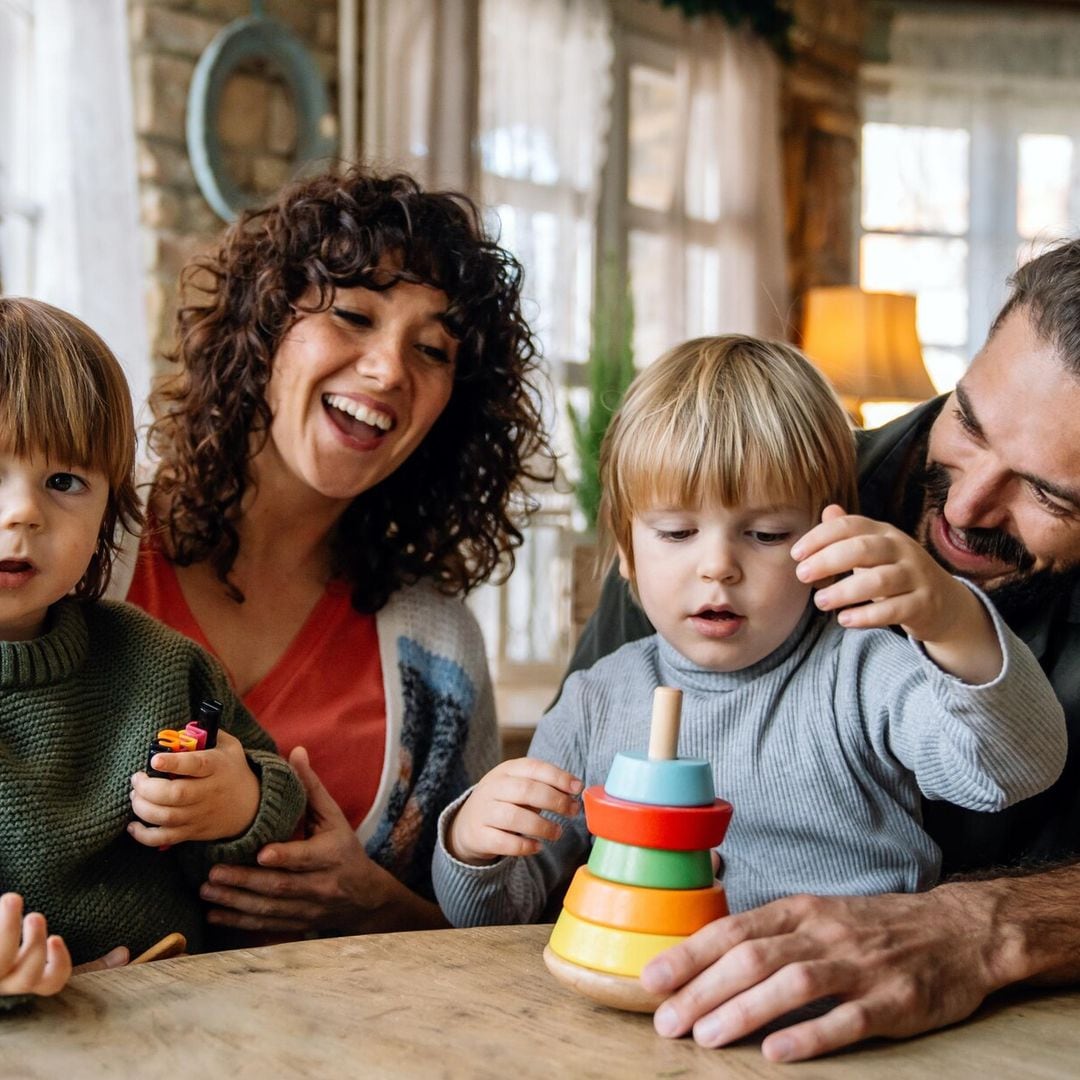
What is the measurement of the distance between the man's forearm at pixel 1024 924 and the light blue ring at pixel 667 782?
1.06 feet

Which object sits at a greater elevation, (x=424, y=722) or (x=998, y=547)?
(x=998, y=547)

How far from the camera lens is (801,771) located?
139cm

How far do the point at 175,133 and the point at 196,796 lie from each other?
10.0ft

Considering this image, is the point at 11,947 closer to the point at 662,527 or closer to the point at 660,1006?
the point at 660,1006

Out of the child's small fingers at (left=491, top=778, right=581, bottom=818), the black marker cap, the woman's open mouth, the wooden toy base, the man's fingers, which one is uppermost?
the woman's open mouth

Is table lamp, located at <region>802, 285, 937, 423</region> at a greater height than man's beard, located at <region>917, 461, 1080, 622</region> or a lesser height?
greater

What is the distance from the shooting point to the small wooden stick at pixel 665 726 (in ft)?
3.59

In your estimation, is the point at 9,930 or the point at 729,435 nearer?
the point at 9,930

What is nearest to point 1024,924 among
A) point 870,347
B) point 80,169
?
point 80,169

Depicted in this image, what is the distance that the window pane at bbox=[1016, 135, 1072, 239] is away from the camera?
263 inches

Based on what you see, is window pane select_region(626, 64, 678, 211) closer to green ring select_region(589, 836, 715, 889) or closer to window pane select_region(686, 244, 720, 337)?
window pane select_region(686, 244, 720, 337)

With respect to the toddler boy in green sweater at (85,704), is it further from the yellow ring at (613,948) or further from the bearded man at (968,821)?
the bearded man at (968,821)

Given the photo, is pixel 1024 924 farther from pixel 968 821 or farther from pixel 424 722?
pixel 424 722

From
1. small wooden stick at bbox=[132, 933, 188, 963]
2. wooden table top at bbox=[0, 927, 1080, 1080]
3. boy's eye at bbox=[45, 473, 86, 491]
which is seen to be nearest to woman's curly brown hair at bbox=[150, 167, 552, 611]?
boy's eye at bbox=[45, 473, 86, 491]
